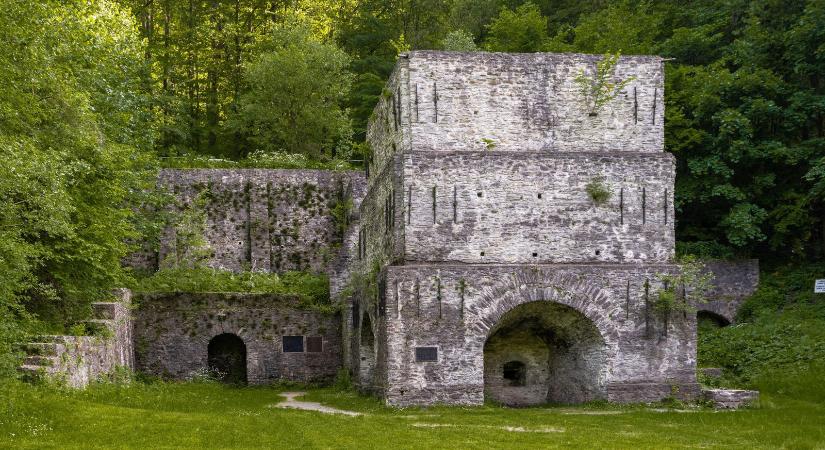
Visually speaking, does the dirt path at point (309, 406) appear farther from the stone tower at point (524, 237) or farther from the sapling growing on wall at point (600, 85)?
the sapling growing on wall at point (600, 85)

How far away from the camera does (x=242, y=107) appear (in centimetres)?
4778

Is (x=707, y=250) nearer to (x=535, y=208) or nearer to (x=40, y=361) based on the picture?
(x=535, y=208)

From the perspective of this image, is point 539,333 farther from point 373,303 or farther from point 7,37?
point 7,37

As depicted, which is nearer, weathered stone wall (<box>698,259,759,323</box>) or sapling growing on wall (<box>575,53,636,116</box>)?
sapling growing on wall (<box>575,53,636,116</box>)

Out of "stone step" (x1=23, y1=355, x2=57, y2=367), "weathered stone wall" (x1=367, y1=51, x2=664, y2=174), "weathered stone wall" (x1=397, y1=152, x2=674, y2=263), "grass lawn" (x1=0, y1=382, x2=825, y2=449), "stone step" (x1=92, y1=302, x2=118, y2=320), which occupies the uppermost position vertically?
"weathered stone wall" (x1=367, y1=51, x2=664, y2=174)

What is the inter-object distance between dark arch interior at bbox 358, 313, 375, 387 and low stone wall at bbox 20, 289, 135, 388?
7.03m

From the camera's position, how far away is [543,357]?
88.3 feet

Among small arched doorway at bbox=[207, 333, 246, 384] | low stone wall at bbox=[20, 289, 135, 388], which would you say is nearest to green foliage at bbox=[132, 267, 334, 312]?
small arched doorway at bbox=[207, 333, 246, 384]

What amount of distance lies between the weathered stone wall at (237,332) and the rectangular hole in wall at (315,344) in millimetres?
77

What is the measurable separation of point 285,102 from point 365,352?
20918mm

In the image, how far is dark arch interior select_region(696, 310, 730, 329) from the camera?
115 ft

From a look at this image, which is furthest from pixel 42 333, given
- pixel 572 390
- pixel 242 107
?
pixel 242 107

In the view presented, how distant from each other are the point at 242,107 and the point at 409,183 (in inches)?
991

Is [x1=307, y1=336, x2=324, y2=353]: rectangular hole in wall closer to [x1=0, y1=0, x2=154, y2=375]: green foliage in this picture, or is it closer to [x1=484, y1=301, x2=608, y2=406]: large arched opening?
[x1=0, y1=0, x2=154, y2=375]: green foliage
